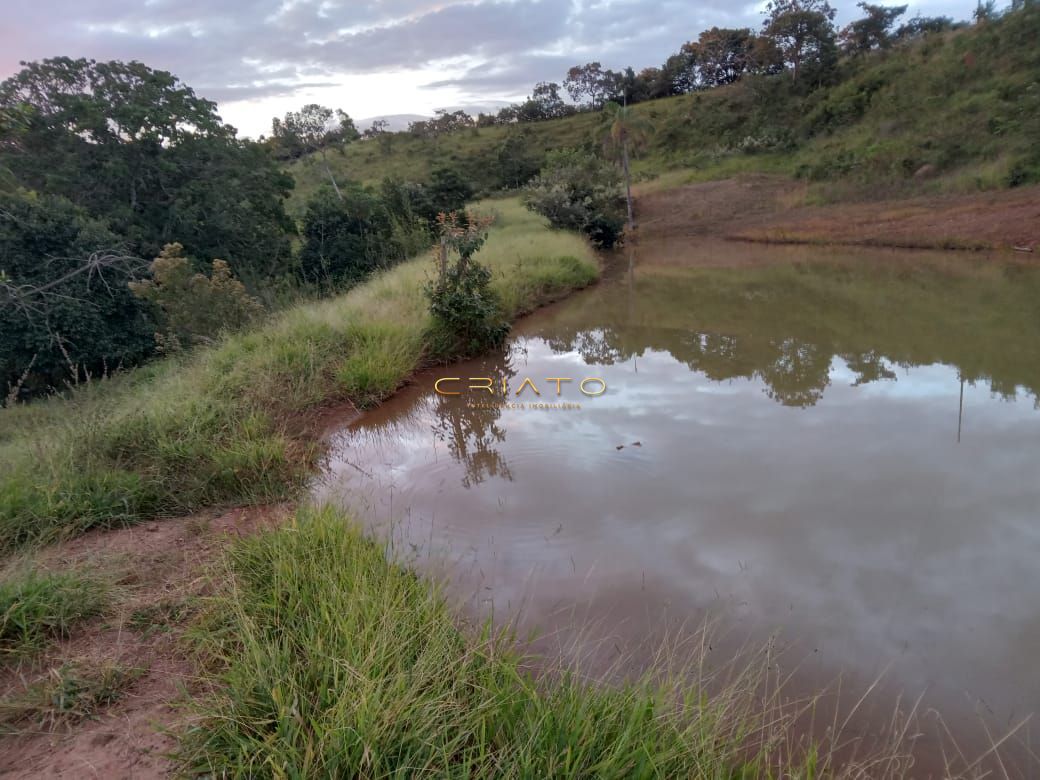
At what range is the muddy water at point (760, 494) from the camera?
10.2 ft

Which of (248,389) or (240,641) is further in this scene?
(248,389)

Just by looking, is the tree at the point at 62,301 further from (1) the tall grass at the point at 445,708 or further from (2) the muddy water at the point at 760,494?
(1) the tall grass at the point at 445,708

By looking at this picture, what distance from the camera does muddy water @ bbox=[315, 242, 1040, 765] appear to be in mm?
3115

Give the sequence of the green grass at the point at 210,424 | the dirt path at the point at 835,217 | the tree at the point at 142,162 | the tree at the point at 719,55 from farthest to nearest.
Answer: the tree at the point at 719,55 → the dirt path at the point at 835,217 → the tree at the point at 142,162 → the green grass at the point at 210,424

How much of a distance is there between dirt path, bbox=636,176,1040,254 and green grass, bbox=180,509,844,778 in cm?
1740

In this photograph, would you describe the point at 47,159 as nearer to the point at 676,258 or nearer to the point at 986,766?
the point at 676,258

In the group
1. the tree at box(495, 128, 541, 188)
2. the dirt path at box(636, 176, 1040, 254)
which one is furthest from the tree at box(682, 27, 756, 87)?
the dirt path at box(636, 176, 1040, 254)

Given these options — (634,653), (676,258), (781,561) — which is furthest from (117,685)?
(676,258)

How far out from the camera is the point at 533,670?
288 cm

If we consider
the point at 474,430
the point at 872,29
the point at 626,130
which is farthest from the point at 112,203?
the point at 872,29

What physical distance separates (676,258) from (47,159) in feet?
55.4

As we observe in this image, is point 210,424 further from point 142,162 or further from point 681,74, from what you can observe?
point 681,74

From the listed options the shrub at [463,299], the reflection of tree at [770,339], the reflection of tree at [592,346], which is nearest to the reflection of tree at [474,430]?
the shrub at [463,299]

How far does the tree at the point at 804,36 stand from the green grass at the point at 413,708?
37783 millimetres
